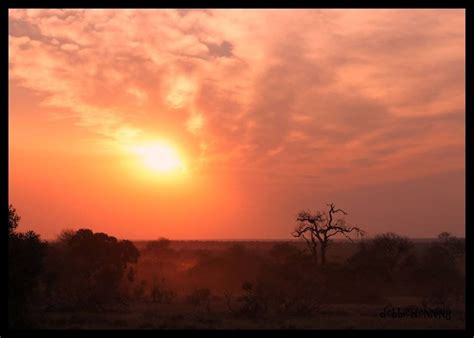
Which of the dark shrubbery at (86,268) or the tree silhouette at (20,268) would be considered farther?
the dark shrubbery at (86,268)

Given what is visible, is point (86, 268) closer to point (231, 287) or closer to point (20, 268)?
A: point (231, 287)

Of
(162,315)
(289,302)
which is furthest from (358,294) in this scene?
(162,315)

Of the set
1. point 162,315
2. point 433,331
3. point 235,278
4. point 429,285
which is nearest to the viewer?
point 433,331

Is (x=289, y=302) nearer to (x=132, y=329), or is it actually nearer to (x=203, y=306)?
(x=203, y=306)

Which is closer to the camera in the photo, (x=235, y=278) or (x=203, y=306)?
(x=203, y=306)

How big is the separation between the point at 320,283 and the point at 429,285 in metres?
11.7

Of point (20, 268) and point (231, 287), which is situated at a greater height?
point (20, 268)

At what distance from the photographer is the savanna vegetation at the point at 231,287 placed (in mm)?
34062

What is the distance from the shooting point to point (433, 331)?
3212 cm

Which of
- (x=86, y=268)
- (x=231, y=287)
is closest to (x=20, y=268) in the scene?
(x=86, y=268)

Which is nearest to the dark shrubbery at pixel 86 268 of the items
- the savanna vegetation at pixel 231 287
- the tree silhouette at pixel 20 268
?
the savanna vegetation at pixel 231 287

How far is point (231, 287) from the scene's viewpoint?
60406 millimetres

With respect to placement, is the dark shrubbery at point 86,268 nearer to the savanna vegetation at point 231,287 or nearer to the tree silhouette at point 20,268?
the savanna vegetation at point 231,287
